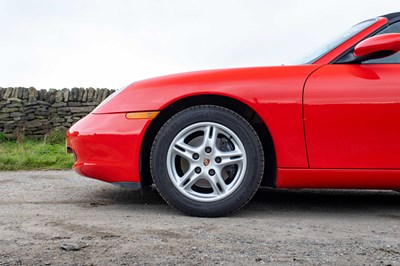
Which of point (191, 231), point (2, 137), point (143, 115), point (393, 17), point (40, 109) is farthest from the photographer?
point (40, 109)

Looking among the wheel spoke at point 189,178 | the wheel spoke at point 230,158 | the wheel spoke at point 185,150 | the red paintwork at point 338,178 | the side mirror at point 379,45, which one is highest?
the side mirror at point 379,45

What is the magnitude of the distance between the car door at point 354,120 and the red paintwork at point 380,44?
5.7 inches

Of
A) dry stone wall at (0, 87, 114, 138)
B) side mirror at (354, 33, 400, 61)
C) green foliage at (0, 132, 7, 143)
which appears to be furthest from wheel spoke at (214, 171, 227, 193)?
green foliage at (0, 132, 7, 143)

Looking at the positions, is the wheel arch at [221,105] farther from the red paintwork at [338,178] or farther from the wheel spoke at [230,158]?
the wheel spoke at [230,158]

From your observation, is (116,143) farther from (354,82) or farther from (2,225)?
(354,82)

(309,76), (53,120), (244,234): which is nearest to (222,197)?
(244,234)

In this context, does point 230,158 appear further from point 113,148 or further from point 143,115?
point 113,148

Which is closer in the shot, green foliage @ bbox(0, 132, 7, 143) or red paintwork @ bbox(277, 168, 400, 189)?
red paintwork @ bbox(277, 168, 400, 189)

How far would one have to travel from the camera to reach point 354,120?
9.65 ft

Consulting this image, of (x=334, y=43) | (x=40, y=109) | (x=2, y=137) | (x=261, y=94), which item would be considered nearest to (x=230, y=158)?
(x=261, y=94)

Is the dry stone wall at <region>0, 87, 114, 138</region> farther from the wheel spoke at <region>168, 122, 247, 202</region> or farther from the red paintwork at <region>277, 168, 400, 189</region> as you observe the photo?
the red paintwork at <region>277, 168, 400, 189</region>

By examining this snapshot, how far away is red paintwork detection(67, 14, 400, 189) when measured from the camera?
295 cm

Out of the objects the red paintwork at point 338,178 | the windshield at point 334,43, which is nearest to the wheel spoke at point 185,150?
the red paintwork at point 338,178

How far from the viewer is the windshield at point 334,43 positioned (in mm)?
3245
